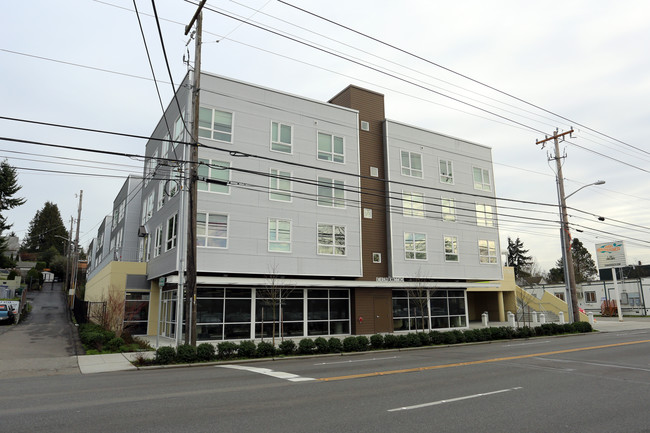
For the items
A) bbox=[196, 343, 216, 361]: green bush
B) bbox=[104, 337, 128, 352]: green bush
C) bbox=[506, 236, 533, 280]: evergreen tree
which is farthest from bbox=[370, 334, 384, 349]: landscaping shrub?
bbox=[506, 236, 533, 280]: evergreen tree

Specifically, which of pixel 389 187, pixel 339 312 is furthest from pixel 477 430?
pixel 389 187

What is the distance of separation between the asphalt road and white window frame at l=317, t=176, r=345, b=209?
41.2 feet

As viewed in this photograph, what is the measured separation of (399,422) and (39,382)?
32.0ft

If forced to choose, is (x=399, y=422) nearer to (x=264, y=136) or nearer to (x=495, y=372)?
(x=495, y=372)

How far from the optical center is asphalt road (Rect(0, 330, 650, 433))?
6.54 meters

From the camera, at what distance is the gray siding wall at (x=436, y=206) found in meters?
27.5

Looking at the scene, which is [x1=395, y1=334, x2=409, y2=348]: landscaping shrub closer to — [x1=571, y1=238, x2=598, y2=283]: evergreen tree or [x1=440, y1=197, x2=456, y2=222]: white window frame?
[x1=440, y1=197, x2=456, y2=222]: white window frame

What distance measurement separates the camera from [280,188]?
23734 mm

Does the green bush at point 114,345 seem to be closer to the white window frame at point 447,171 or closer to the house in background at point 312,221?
the house in background at point 312,221

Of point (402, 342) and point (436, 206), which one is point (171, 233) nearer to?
point (402, 342)

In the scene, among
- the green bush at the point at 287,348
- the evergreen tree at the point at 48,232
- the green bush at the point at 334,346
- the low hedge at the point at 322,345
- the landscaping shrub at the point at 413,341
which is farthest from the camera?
the evergreen tree at the point at 48,232

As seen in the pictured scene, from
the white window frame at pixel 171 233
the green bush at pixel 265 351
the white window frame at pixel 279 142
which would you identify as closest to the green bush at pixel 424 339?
the green bush at pixel 265 351

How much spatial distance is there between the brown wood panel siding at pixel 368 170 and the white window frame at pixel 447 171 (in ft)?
15.9

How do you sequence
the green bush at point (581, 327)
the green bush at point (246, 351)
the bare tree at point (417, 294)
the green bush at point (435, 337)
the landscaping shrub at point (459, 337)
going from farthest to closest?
the green bush at point (581, 327) < the bare tree at point (417, 294) < the landscaping shrub at point (459, 337) < the green bush at point (435, 337) < the green bush at point (246, 351)
